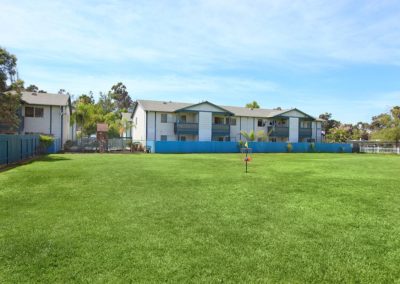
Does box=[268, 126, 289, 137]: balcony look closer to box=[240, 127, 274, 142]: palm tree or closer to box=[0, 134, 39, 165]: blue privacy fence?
box=[240, 127, 274, 142]: palm tree

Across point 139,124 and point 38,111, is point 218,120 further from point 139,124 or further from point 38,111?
point 38,111

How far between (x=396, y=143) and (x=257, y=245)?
61.5 meters

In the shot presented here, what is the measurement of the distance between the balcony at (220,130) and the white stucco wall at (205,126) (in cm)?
70

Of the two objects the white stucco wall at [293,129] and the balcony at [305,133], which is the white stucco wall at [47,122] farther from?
the balcony at [305,133]

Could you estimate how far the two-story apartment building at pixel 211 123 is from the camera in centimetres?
4388

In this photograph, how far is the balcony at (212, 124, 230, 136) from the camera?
46469mm

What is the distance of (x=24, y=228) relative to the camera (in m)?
6.38

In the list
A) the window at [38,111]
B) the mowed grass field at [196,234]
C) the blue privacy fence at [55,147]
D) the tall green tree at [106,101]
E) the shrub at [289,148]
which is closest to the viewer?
the mowed grass field at [196,234]

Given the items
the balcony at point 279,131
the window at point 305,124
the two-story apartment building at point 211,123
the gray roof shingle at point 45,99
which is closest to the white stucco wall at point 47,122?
the gray roof shingle at point 45,99

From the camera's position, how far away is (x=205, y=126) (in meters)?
45.7

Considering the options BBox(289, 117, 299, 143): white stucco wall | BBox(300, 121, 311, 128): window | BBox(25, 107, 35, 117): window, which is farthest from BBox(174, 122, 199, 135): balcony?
BBox(300, 121, 311, 128): window

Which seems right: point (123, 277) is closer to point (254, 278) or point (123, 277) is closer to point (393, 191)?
point (254, 278)

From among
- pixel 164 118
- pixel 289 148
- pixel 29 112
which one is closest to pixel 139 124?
pixel 164 118

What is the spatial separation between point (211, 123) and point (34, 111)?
22.0 metres
